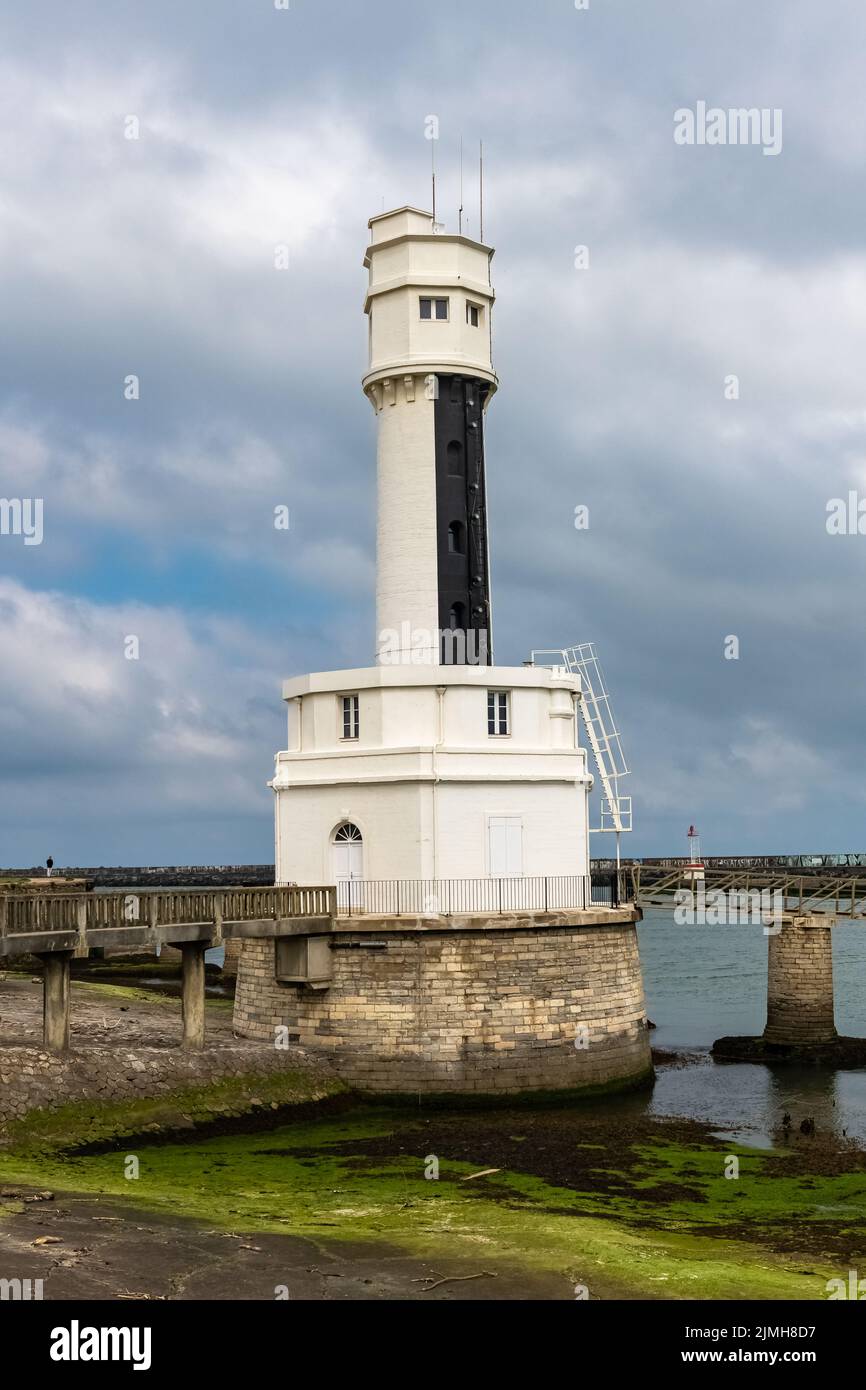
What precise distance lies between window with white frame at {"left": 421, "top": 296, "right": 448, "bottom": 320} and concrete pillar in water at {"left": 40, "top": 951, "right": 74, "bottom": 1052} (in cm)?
1860

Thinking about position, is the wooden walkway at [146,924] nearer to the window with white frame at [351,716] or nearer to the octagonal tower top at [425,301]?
the window with white frame at [351,716]

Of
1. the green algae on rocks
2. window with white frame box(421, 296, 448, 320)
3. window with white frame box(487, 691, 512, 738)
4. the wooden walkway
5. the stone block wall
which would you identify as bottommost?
the green algae on rocks

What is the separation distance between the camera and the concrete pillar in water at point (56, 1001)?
23.4m

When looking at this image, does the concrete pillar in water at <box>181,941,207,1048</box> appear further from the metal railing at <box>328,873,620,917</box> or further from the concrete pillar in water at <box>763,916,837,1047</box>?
the concrete pillar in water at <box>763,916,837,1047</box>

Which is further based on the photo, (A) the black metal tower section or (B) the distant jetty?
(B) the distant jetty

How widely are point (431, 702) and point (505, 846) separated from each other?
3560mm

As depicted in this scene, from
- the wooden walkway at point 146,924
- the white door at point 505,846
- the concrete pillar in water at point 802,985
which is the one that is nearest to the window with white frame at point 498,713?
the white door at point 505,846

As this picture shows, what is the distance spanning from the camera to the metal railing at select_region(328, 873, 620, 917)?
28953 mm

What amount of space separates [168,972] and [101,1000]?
53.8ft

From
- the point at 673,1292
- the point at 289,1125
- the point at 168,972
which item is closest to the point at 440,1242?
the point at 673,1292

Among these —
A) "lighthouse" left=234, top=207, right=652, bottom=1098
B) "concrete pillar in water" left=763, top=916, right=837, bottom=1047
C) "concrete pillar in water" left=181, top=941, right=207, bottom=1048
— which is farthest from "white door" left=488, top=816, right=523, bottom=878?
"concrete pillar in water" left=763, top=916, right=837, bottom=1047

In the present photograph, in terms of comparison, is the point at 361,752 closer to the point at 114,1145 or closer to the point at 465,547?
the point at 465,547
